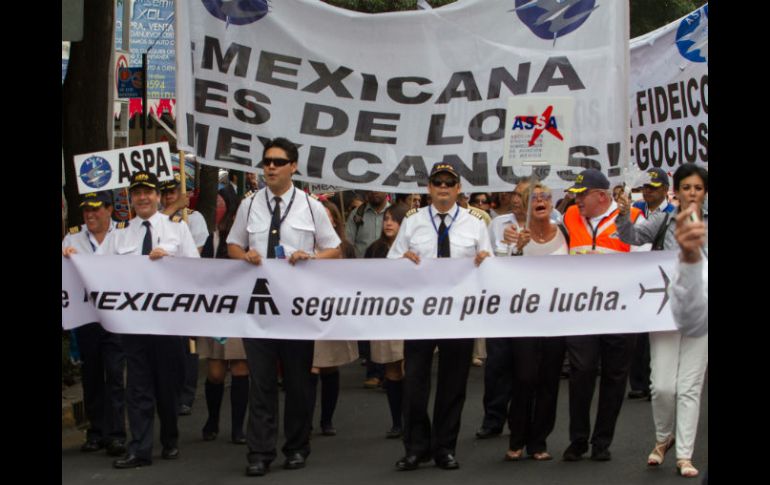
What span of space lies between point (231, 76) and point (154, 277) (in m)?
1.51

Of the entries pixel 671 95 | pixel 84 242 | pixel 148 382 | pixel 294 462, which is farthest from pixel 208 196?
pixel 294 462

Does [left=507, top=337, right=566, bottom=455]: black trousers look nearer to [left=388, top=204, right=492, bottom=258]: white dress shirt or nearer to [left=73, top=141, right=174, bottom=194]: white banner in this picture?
[left=388, top=204, right=492, bottom=258]: white dress shirt

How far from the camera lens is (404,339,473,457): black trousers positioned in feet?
29.9

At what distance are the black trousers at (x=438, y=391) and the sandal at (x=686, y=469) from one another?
4.98 ft

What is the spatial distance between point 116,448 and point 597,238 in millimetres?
3816

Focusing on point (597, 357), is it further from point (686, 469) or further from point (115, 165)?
point (115, 165)

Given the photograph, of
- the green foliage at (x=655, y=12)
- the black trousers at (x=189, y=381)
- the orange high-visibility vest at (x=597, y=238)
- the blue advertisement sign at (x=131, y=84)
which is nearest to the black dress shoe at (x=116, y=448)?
the black trousers at (x=189, y=381)

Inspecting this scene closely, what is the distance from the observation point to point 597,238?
9.43m

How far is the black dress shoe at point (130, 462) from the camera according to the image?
366 inches

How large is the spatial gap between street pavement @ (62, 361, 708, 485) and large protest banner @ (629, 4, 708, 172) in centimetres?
242

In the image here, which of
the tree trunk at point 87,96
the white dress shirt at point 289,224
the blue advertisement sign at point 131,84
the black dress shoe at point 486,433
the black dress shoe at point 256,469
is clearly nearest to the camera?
the black dress shoe at point 256,469

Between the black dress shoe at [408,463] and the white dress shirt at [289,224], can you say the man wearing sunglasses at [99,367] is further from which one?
the black dress shoe at [408,463]

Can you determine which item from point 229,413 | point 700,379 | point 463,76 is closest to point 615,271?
point 700,379
